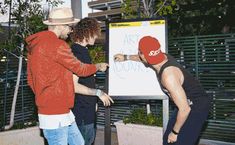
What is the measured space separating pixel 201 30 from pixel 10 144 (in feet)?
67.0

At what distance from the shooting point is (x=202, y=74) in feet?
22.4

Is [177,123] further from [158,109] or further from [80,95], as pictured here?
[158,109]

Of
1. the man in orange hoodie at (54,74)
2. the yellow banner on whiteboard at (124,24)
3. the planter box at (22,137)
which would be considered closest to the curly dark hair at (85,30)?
the man in orange hoodie at (54,74)

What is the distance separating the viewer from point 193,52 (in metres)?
6.88

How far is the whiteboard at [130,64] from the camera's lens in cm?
475

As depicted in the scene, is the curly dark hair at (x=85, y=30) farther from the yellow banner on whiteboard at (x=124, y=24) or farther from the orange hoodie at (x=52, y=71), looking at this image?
the yellow banner on whiteboard at (x=124, y=24)

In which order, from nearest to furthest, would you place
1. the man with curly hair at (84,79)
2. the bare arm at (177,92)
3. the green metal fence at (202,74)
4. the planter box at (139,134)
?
the bare arm at (177,92) → the man with curly hair at (84,79) → the planter box at (139,134) → the green metal fence at (202,74)

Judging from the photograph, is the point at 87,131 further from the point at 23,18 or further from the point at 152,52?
the point at 23,18

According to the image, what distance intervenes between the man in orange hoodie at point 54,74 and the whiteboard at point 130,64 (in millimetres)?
1419

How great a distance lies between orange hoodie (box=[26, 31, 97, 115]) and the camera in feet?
10.6

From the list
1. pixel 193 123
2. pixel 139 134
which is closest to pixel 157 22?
pixel 193 123


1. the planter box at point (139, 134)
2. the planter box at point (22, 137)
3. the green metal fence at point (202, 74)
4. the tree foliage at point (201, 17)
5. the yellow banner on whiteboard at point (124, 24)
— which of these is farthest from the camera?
the tree foliage at point (201, 17)

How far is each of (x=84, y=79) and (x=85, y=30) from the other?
1.81ft

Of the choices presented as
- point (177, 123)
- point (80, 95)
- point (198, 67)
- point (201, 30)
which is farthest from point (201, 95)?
point (201, 30)
